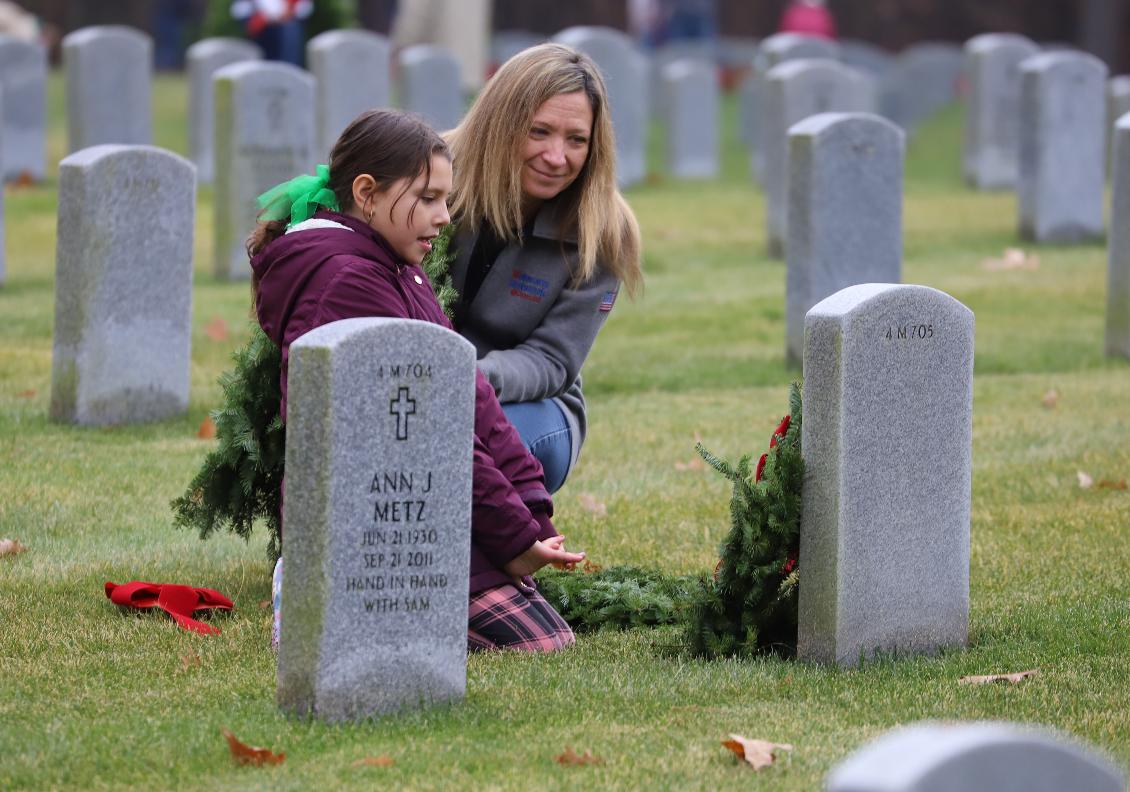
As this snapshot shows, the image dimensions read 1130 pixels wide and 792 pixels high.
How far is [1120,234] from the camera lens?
32.0 ft

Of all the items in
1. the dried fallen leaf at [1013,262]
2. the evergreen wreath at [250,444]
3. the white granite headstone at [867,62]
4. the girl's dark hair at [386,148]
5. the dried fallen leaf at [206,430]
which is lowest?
the dried fallen leaf at [206,430]

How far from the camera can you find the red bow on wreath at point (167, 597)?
5.26m

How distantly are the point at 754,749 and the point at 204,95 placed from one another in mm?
14097

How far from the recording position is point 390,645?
4.09 meters

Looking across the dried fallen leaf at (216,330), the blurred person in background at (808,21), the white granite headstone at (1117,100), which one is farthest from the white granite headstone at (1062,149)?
the blurred person in background at (808,21)

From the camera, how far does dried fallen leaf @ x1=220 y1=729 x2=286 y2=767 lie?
12.6 ft

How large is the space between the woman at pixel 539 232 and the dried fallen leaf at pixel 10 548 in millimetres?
1666

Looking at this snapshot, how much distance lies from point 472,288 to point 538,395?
0.40 metres

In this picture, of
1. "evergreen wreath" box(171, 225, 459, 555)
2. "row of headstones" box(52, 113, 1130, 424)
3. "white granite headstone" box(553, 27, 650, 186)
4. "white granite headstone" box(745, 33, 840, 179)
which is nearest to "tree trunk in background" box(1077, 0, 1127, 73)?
"white granite headstone" box(745, 33, 840, 179)

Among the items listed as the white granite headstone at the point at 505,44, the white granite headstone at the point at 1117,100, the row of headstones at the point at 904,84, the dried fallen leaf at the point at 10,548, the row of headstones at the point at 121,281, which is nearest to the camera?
the dried fallen leaf at the point at 10,548

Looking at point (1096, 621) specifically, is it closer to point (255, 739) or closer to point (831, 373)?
point (831, 373)

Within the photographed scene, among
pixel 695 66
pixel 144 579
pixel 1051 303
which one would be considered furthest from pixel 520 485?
pixel 695 66

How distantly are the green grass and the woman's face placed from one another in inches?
54.7

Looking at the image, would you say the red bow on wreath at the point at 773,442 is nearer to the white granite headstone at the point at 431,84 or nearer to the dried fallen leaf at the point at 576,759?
the dried fallen leaf at the point at 576,759
